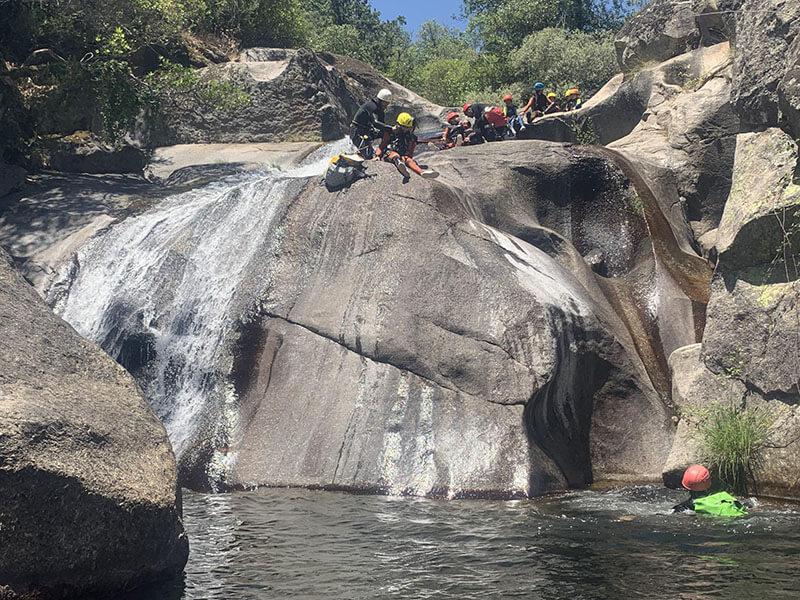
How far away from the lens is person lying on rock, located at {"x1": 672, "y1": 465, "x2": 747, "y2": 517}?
10.3 meters

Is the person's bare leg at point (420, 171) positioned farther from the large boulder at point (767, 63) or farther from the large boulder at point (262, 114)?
the large boulder at point (262, 114)

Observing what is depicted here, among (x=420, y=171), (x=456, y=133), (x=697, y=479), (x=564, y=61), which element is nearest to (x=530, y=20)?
(x=564, y=61)

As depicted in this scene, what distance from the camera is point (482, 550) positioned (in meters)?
9.07

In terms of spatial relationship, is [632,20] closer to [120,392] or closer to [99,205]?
[99,205]

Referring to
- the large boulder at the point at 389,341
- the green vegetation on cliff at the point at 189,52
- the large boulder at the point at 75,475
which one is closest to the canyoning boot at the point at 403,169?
the large boulder at the point at 389,341

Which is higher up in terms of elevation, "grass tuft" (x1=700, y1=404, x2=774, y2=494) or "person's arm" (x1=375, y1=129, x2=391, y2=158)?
"person's arm" (x1=375, y1=129, x2=391, y2=158)

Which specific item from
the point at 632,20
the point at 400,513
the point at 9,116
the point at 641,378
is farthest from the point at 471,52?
the point at 400,513

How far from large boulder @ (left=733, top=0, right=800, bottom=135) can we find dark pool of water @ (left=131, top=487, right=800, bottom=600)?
5.04m

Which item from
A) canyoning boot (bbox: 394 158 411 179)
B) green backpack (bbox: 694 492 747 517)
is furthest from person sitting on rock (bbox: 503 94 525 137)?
green backpack (bbox: 694 492 747 517)

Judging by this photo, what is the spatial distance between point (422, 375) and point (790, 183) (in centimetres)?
518

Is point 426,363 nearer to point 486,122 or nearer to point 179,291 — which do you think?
point 179,291

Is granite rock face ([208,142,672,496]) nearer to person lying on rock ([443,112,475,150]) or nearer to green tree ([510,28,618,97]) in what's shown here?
person lying on rock ([443,112,475,150])

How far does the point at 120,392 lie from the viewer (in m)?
8.24

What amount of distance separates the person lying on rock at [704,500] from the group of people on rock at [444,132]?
6.70 m
